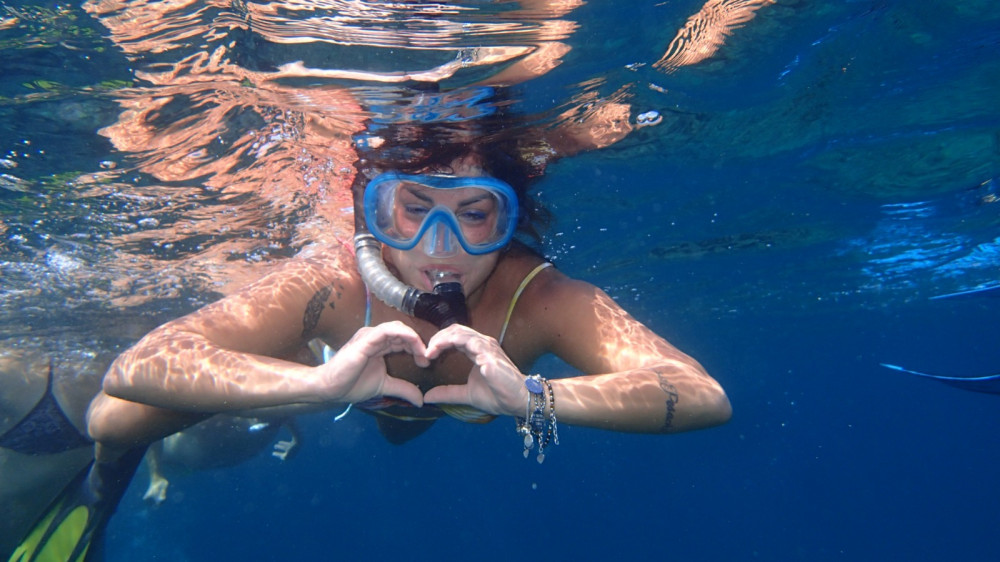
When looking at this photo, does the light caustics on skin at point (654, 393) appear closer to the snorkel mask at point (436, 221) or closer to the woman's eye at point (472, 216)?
the snorkel mask at point (436, 221)

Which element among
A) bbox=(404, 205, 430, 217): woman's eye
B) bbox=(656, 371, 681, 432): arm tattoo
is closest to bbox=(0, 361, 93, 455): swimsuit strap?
bbox=(404, 205, 430, 217): woman's eye

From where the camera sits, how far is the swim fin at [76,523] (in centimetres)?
761

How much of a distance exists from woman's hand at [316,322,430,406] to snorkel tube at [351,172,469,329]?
3.62 feet

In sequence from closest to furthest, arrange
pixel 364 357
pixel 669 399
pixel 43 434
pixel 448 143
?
pixel 364 357 → pixel 669 399 → pixel 448 143 → pixel 43 434

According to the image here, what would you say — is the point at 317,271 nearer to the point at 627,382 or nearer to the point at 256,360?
the point at 256,360

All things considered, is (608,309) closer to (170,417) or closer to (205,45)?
(170,417)

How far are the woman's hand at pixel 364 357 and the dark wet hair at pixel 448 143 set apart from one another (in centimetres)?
334

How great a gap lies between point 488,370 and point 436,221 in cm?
200

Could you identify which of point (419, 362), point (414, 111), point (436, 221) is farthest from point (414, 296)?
point (414, 111)

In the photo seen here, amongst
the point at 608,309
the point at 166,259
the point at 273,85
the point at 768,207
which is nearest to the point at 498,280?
the point at 608,309

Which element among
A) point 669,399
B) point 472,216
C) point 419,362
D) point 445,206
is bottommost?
point 669,399

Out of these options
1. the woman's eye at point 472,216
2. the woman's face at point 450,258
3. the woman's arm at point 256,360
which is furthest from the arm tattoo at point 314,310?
the woman's eye at point 472,216

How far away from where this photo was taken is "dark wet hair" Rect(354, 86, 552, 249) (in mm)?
6816

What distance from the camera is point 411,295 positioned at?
4531mm
